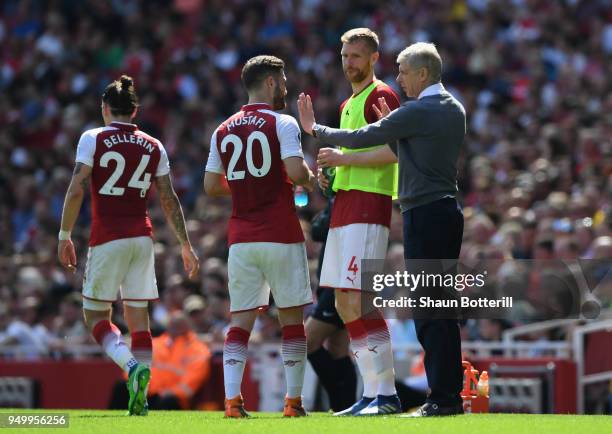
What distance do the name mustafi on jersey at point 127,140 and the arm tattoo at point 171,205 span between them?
0.27 meters

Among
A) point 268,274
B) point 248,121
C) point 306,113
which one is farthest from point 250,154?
point 268,274

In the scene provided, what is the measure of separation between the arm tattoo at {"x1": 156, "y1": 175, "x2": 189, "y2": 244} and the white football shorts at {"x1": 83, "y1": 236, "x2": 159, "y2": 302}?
25 centimetres

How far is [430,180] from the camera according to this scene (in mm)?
8953

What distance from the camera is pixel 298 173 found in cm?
936

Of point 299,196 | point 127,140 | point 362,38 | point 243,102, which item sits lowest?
point 299,196

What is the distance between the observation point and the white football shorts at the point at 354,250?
9.41m

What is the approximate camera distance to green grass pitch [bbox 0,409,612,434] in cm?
806

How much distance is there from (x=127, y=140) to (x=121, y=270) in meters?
0.94

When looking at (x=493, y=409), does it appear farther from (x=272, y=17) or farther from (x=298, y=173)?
(x=272, y=17)

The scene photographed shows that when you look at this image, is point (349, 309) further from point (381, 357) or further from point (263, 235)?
point (263, 235)

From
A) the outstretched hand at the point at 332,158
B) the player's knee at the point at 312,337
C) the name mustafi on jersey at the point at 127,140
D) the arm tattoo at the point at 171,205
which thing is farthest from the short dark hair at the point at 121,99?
the player's knee at the point at 312,337

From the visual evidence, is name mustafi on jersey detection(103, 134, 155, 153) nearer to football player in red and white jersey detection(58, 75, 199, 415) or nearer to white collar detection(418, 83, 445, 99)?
football player in red and white jersey detection(58, 75, 199, 415)

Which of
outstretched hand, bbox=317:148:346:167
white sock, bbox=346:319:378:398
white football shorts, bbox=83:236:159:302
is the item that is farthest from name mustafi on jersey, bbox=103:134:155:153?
white sock, bbox=346:319:378:398

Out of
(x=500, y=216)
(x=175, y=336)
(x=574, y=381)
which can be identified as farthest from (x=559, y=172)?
(x=175, y=336)
